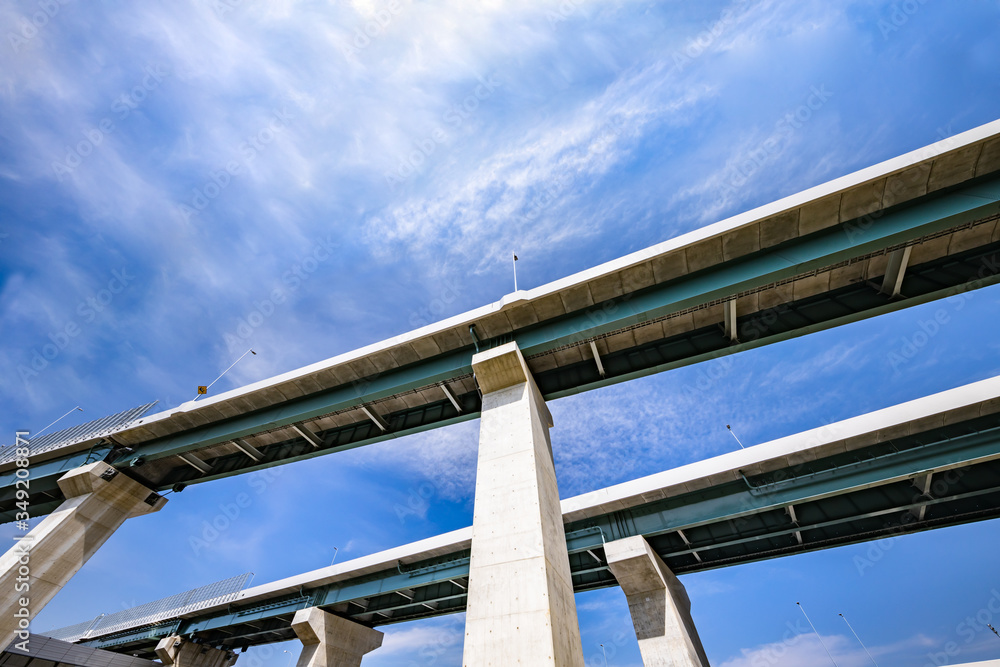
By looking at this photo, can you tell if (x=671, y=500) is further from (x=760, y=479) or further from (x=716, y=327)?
(x=716, y=327)

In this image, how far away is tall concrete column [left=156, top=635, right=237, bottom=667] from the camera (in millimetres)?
25953

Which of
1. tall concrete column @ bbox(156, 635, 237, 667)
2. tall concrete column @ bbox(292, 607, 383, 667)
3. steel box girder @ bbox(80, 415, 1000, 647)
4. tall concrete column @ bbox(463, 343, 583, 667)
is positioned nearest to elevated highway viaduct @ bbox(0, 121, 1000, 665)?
tall concrete column @ bbox(463, 343, 583, 667)

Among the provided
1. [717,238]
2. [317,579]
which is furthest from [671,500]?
[317,579]

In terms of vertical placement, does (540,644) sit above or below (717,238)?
below

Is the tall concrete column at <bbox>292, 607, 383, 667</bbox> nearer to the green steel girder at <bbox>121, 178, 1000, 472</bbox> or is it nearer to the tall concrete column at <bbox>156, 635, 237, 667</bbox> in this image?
the tall concrete column at <bbox>156, 635, 237, 667</bbox>

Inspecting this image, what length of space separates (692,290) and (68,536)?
2224cm

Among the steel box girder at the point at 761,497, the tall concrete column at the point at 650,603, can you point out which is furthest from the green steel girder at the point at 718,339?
the tall concrete column at the point at 650,603

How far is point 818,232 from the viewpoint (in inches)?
357

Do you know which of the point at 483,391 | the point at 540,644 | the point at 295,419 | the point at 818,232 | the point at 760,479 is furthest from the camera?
the point at 760,479

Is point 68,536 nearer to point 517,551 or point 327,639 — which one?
point 327,639

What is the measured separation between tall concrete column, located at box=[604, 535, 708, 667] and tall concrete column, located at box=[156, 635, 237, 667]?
30529 millimetres

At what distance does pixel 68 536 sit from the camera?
13.9 meters

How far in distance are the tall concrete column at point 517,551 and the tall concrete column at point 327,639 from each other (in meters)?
20.7

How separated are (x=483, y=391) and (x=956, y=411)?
47.1ft
